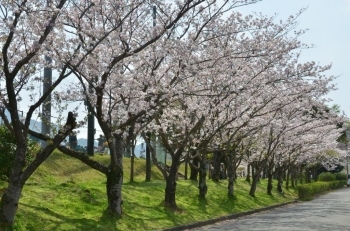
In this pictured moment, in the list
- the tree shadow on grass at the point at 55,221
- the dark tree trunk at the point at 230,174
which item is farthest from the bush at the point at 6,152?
the dark tree trunk at the point at 230,174

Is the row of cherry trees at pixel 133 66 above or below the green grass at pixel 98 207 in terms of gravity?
above

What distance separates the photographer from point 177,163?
1828 centimetres

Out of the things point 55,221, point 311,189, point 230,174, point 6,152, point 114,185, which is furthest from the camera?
point 311,189

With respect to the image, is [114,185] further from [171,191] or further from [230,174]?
[230,174]

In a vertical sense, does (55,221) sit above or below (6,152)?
below

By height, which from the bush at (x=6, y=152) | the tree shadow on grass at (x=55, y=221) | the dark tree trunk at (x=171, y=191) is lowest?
the tree shadow on grass at (x=55, y=221)

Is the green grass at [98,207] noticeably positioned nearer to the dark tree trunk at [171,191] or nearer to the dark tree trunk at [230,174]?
the dark tree trunk at [171,191]

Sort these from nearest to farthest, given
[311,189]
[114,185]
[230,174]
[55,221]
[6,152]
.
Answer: [55,221] < [114,185] < [6,152] < [230,174] < [311,189]

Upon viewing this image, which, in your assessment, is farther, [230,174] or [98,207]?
[230,174]

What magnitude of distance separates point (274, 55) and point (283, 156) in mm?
23289

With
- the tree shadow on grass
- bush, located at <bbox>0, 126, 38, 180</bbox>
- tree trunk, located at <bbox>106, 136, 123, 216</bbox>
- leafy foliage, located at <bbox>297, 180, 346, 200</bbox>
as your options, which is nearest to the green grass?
the tree shadow on grass

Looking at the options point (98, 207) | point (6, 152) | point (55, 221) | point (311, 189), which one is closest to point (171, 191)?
point (98, 207)

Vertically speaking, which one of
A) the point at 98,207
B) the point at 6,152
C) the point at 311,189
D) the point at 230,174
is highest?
the point at 6,152

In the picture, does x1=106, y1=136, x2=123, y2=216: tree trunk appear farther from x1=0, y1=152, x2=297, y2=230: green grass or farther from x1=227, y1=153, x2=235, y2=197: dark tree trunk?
x1=227, y1=153, x2=235, y2=197: dark tree trunk
